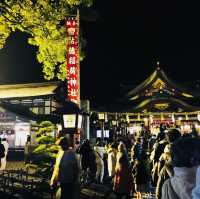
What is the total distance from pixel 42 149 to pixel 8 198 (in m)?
2.66

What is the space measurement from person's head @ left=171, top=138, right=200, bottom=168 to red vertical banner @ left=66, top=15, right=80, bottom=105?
505 inches

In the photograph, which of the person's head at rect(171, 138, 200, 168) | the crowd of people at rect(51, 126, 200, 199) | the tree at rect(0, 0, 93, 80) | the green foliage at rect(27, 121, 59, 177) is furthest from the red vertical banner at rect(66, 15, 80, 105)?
the person's head at rect(171, 138, 200, 168)

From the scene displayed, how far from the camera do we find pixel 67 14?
16.3 meters

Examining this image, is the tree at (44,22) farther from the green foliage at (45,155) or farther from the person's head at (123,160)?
the person's head at (123,160)

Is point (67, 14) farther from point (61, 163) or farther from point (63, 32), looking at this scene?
point (61, 163)

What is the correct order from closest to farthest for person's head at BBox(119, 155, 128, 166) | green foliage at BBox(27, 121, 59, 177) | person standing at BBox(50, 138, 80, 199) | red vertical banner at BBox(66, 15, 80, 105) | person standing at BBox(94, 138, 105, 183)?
person standing at BBox(50, 138, 80, 199) < person's head at BBox(119, 155, 128, 166) < green foliage at BBox(27, 121, 59, 177) < red vertical banner at BBox(66, 15, 80, 105) < person standing at BBox(94, 138, 105, 183)

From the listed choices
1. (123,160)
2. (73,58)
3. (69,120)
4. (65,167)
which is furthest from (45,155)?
(65,167)

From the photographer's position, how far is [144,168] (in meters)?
10.5

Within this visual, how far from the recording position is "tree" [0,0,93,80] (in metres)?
14.8

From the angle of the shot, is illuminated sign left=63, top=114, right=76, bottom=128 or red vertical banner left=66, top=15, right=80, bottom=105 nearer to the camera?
illuminated sign left=63, top=114, right=76, bottom=128

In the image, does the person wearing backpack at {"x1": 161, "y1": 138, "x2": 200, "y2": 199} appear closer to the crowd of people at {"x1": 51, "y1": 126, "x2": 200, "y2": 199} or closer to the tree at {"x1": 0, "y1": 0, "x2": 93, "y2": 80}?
the crowd of people at {"x1": 51, "y1": 126, "x2": 200, "y2": 199}

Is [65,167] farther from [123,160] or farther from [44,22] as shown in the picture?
[44,22]

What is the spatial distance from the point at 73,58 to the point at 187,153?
13.5m

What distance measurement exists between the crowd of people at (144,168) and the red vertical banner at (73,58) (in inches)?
87.4
